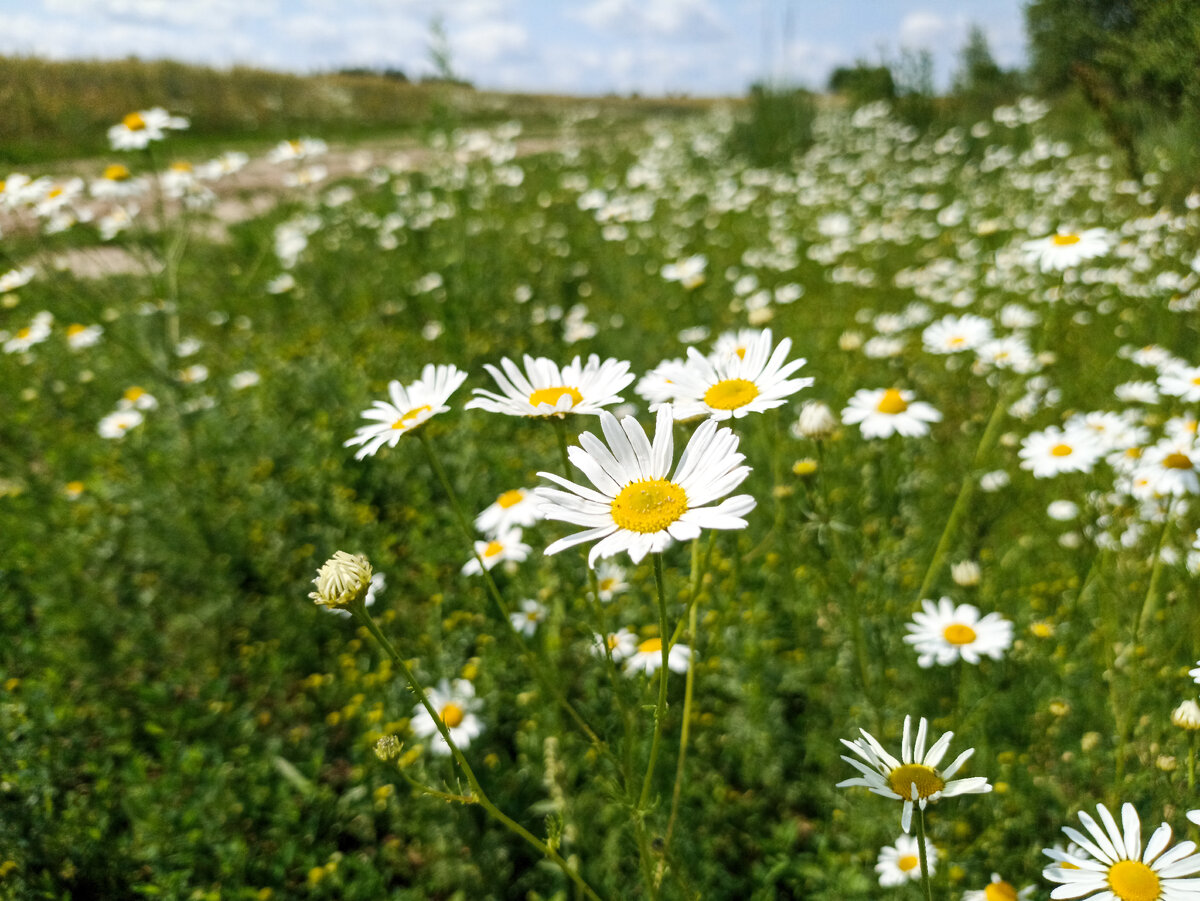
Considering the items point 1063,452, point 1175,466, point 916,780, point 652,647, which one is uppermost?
point 1063,452

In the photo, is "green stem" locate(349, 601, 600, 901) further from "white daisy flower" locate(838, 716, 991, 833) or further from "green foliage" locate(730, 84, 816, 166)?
"green foliage" locate(730, 84, 816, 166)

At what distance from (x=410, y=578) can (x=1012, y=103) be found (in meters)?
10.4

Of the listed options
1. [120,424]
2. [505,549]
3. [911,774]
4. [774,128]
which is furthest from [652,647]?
[774,128]

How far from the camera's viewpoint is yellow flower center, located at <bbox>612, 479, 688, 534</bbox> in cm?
93

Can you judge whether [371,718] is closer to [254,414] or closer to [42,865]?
[42,865]

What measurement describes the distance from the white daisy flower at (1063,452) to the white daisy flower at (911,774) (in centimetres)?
134

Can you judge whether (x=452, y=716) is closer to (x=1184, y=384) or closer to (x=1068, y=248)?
(x=1184, y=384)

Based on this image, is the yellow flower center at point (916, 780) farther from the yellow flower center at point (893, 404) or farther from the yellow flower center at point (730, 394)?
the yellow flower center at point (893, 404)

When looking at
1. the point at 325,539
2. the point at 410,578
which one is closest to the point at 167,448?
the point at 325,539

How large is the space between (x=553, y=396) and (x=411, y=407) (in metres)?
0.35

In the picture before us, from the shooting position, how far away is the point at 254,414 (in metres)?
3.57

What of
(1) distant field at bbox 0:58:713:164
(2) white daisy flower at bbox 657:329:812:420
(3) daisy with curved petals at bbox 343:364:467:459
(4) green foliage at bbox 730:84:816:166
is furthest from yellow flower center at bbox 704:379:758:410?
(4) green foliage at bbox 730:84:816:166

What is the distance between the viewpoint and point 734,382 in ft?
3.88

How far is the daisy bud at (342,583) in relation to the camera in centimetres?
96
